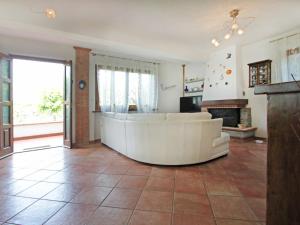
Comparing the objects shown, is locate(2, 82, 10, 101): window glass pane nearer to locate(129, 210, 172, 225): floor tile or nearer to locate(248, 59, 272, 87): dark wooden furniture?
locate(129, 210, 172, 225): floor tile

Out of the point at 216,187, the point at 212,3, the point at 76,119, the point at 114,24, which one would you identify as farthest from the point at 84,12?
the point at 216,187

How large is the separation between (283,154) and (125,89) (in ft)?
16.7

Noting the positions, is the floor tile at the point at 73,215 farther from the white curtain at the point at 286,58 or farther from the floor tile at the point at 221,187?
the white curtain at the point at 286,58

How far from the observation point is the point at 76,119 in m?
4.66

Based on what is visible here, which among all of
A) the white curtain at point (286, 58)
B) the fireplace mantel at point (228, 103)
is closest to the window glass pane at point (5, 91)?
the fireplace mantel at point (228, 103)

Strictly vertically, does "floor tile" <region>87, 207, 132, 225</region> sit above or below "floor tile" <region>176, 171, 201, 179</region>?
below

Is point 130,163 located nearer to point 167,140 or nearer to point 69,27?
point 167,140

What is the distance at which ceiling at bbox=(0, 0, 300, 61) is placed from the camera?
2.88m

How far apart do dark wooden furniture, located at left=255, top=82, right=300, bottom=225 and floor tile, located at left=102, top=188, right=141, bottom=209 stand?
128 cm

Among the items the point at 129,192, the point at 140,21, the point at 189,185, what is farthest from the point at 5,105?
the point at 189,185

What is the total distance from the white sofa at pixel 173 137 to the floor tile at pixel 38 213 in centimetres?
150

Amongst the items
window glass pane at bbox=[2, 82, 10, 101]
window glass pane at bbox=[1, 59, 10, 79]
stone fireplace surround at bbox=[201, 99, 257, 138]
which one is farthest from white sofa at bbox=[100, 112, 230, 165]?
window glass pane at bbox=[1, 59, 10, 79]

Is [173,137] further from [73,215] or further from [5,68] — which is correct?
[5,68]

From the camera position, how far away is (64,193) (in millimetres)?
2035
